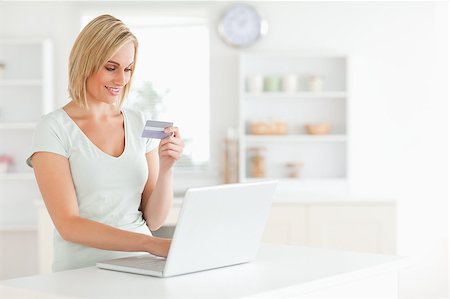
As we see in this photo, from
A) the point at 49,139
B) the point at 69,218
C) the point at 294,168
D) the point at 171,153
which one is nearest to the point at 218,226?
the point at 171,153

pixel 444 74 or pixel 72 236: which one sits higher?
pixel 444 74

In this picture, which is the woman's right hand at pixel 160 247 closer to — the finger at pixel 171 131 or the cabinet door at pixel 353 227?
the finger at pixel 171 131

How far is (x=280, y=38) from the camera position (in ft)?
17.0

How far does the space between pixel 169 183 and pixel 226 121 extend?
2943mm

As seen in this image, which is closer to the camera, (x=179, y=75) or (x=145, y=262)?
(x=145, y=262)

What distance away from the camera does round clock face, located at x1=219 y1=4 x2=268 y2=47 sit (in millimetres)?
5156

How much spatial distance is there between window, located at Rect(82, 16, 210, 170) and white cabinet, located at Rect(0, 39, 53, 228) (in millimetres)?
464

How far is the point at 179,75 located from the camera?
5336 millimetres

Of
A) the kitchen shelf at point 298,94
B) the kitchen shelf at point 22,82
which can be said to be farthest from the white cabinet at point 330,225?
the kitchen shelf at point 22,82

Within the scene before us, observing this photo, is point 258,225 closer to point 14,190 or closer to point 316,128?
point 316,128

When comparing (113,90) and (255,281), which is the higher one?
(113,90)

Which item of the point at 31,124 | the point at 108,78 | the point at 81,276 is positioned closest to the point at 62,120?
the point at 108,78

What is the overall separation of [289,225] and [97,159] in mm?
2606

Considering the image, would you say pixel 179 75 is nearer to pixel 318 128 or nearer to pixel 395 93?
pixel 318 128
